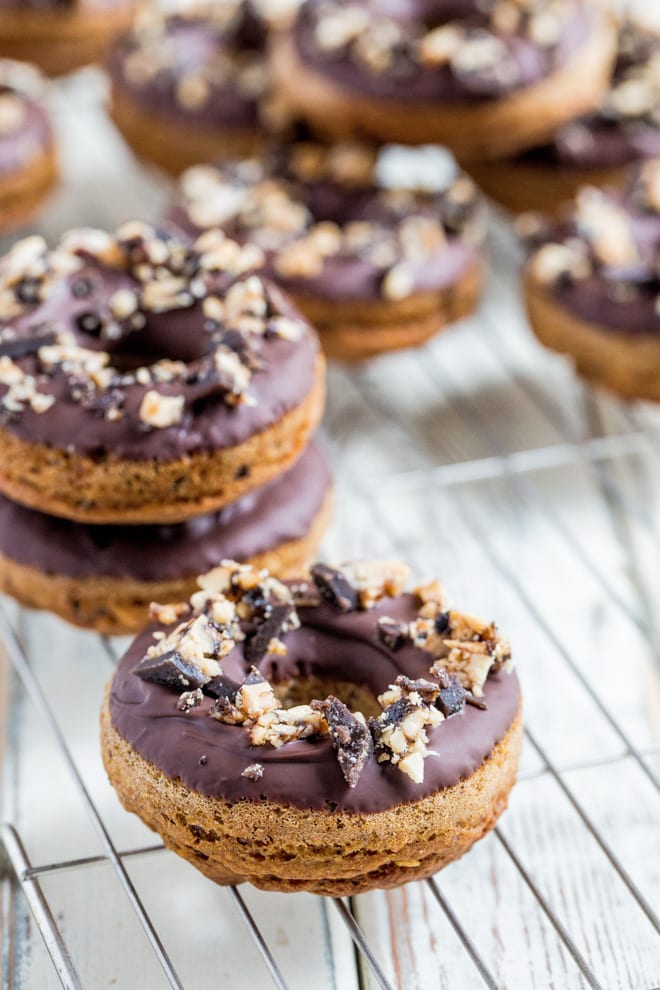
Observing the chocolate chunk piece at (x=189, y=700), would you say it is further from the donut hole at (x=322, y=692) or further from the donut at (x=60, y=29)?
the donut at (x=60, y=29)

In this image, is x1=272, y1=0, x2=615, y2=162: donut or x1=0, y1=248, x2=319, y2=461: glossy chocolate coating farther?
x1=272, y1=0, x2=615, y2=162: donut

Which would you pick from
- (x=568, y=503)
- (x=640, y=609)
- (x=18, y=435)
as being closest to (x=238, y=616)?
(x=18, y=435)

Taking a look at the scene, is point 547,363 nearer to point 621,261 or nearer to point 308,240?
point 621,261

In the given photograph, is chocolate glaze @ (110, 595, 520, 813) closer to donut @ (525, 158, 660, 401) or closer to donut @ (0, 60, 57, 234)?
donut @ (525, 158, 660, 401)

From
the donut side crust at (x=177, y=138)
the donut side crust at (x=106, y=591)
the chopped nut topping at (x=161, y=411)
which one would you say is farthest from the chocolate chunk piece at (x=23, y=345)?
the donut side crust at (x=177, y=138)

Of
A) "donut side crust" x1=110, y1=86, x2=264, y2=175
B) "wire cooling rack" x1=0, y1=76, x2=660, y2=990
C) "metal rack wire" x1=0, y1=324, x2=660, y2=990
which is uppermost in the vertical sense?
Result: "donut side crust" x1=110, y1=86, x2=264, y2=175

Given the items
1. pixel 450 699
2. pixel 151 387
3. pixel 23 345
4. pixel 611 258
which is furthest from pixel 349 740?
pixel 611 258

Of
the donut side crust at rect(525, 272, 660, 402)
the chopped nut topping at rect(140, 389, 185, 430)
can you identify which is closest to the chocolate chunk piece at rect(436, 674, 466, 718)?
the chopped nut topping at rect(140, 389, 185, 430)
